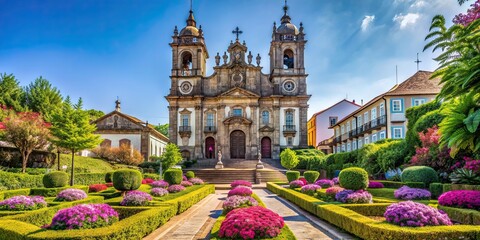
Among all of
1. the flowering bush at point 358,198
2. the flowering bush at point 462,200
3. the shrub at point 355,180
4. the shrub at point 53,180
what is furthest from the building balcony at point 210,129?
the flowering bush at point 462,200

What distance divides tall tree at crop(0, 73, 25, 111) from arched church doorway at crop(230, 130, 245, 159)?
22723mm

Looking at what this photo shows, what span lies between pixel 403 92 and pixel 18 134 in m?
29.0

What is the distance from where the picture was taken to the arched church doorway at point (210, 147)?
4594 centimetres

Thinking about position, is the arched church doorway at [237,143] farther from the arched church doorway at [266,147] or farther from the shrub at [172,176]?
the shrub at [172,176]

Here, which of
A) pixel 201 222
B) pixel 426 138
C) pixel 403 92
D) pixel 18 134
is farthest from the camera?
pixel 403 92

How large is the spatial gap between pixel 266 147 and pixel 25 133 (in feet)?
91.7

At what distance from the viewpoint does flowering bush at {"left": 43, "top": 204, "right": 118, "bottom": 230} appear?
8094mm

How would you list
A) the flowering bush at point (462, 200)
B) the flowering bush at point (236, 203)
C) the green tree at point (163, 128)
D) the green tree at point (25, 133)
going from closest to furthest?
the flowering bush at point (462, 200) < the flowering bush at point (236, 203) < the green tree at point (25, 133) < the green tree at point (163, 128)

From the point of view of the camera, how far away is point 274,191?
24.1 meters

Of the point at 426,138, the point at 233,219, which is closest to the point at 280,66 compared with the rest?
the point at 426,138

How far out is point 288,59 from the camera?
49.0 meters

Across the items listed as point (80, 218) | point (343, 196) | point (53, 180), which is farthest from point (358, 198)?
point (53, 180)

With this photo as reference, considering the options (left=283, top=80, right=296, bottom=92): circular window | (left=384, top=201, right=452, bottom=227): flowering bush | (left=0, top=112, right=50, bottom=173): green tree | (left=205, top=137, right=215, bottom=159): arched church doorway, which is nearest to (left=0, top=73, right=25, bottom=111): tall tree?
(left=0, top=112, right=50, bottom=173): green tree

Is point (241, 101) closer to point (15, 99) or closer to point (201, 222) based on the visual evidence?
point (15, 99)
